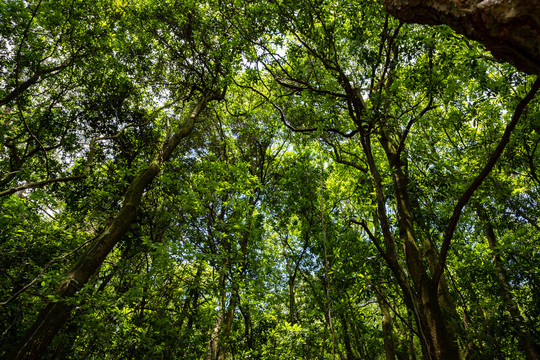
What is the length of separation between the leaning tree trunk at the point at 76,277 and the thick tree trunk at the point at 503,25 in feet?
18.9

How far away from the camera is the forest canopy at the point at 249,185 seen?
4.58m

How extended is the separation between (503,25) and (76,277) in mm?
6672

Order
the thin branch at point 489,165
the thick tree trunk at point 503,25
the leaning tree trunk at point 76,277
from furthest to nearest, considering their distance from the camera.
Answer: the leaning tree trunk at point 76,277
the thin branch at point 489,165
the thick tree trunk at point 503,25

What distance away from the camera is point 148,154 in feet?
29.7

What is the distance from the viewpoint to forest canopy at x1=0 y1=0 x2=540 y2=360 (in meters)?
4.58

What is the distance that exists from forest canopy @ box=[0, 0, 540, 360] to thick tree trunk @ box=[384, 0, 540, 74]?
4 cm

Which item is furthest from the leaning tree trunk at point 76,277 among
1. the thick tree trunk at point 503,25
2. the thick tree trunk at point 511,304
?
the thick tree trunk at point 511,304

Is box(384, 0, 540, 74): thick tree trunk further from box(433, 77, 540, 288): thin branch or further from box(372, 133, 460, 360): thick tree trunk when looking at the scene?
box(372, 133, 460, 360): thick tree trunk

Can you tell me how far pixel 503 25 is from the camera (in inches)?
48.8


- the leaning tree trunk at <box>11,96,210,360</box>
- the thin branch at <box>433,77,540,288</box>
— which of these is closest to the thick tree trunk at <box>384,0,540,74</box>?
the thin branch at <box>433,77,540,288</box>

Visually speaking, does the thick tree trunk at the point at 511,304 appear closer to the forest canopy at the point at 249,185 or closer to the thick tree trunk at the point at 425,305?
the forest canopy at the point at 249,185

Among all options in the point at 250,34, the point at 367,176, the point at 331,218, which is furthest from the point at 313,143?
the point at 250,34

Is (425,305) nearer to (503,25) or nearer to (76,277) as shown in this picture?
(503,25)

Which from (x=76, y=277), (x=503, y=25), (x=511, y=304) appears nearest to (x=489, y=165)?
(x=503, y=25)
